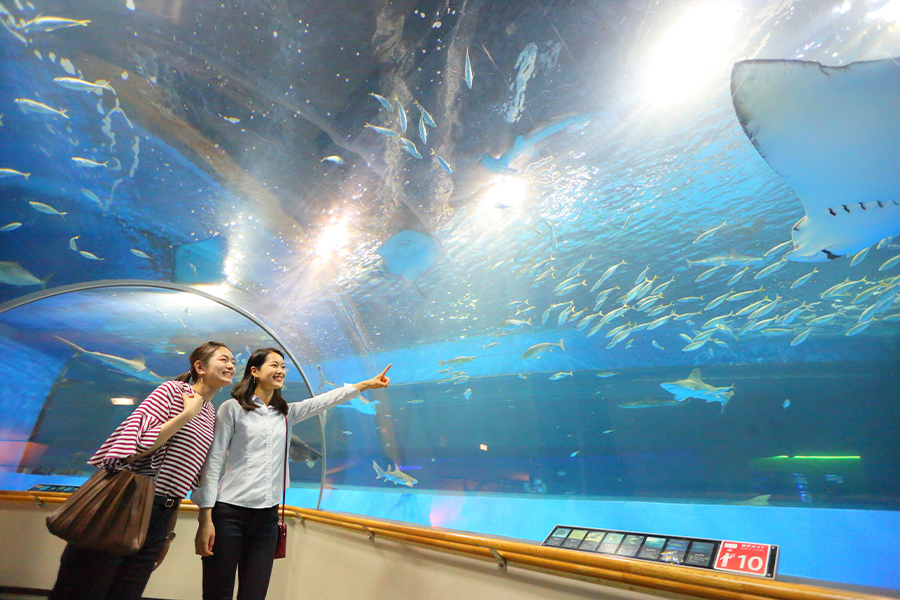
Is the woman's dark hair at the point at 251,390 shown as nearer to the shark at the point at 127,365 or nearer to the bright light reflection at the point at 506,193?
the bright light reflection at the point at 506,193

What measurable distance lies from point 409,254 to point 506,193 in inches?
53.8

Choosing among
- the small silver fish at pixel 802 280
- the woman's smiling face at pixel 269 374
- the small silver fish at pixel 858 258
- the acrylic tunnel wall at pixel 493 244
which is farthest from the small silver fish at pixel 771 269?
the woman's smiling face at pixel 269 374

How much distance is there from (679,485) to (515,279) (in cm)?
460

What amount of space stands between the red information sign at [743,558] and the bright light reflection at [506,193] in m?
3.33

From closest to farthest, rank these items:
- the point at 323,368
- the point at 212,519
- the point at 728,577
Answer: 1. the point at 728,577
2. the point at 212,519
3. the point at 323,368

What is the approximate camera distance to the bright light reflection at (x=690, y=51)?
2.94 m

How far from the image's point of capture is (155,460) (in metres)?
1.63

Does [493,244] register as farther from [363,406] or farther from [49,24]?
[49,24]

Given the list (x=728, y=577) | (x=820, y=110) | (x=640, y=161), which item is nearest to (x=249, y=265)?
(x=640, y=161)

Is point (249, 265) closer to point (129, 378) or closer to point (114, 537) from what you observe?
point (114, 537)

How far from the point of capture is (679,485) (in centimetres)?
723


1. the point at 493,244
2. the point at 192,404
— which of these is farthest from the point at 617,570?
the point at 493,244

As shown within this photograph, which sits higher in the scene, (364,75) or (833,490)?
(364,75)

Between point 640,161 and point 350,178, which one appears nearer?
point 350,178
